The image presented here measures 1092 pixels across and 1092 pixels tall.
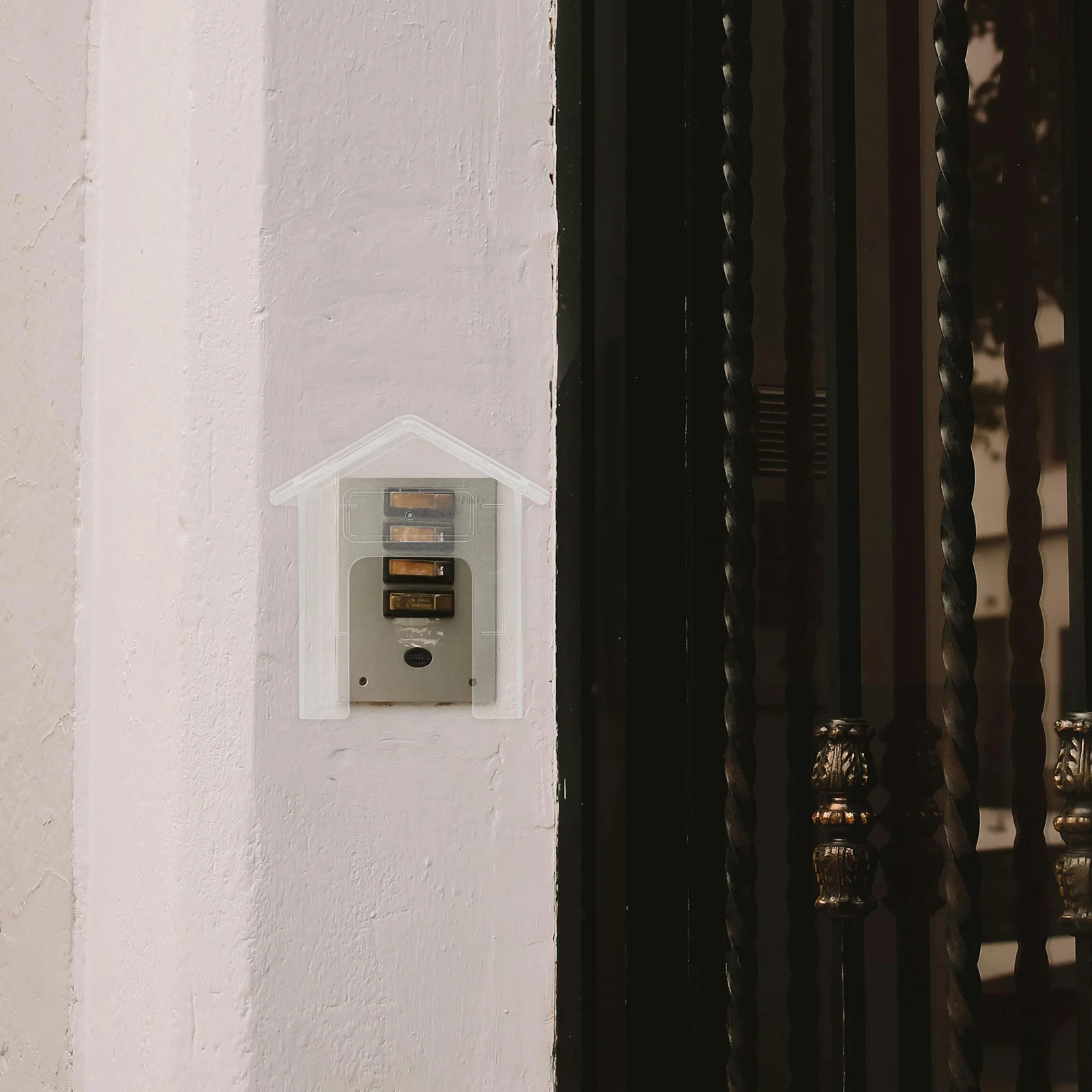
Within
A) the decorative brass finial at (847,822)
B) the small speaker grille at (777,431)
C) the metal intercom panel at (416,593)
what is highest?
the small speaker grille at (777,431)

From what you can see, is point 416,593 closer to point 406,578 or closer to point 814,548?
point 406,578

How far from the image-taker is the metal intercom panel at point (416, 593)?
39.9 inches

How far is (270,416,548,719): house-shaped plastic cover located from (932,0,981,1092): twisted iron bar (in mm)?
453

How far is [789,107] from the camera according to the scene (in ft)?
3.07

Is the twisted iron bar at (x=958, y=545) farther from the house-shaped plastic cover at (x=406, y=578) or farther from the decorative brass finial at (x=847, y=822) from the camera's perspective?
the house-shaped plastic cover at (x=406, y=578)

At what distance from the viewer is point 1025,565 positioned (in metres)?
0.73

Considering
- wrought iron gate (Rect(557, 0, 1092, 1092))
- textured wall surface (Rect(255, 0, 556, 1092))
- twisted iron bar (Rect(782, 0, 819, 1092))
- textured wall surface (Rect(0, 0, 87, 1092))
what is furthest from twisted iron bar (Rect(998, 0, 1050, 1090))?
textured wall surface (Rect(0, 0, 87, 1092))

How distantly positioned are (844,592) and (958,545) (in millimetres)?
108

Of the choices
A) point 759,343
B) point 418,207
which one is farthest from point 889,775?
point 418,207

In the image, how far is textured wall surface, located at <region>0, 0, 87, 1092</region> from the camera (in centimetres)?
120

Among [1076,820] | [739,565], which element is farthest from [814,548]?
[1076,820]

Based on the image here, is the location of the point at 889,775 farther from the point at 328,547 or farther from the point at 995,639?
the point at 328,547

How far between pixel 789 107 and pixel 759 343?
8.1 inches

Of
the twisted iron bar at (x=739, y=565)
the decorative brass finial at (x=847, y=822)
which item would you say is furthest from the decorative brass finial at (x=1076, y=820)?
the twisted iron bar at (x=739, y=565)
